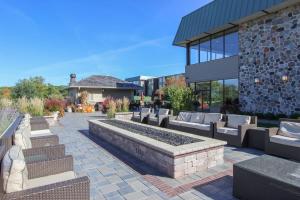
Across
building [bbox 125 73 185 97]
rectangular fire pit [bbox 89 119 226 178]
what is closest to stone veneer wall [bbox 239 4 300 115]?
rectangular fire pit [bbox 89 119 226 178]

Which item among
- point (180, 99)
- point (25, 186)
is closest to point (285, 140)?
point (25, 186)

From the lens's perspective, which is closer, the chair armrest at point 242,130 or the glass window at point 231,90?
the chair armrest at point 242,130

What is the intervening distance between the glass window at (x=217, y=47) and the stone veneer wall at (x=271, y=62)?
1427 mm

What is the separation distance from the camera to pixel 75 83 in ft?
67.0

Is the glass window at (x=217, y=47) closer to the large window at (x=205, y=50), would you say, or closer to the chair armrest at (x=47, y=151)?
the large window at (x=205, y=50)

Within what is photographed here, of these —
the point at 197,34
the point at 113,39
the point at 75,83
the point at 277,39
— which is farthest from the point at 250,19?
the point at 75,83

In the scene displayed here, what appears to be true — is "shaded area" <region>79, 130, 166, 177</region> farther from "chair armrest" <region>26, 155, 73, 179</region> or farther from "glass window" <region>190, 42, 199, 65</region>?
"glass window" <region>190, 42, 199, 65</region>

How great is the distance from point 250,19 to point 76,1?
9.35 meters

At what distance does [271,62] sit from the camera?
10.2 meters

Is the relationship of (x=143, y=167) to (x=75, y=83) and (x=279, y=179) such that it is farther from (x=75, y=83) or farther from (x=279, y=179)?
(x=75, y=83)

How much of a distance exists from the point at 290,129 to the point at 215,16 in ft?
31.2

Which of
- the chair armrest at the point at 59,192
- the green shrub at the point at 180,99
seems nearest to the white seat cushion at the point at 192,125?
the green shrub at the point at 180,99

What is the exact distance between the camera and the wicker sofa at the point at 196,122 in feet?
21.0

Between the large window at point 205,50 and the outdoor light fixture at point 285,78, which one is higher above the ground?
the large window at point 205,50
